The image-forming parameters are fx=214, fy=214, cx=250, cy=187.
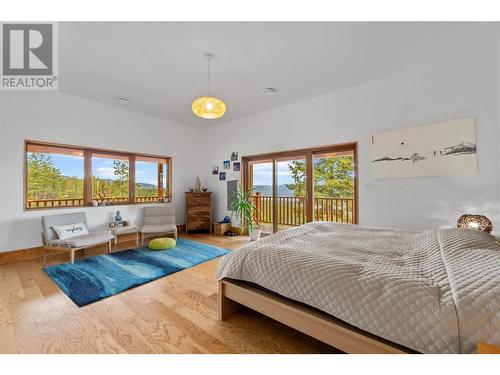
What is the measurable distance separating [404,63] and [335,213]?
2.71 m

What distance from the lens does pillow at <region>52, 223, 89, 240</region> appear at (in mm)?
3211

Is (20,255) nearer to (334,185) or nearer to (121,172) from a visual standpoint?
(121,172)

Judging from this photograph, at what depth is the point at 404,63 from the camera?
276 cm

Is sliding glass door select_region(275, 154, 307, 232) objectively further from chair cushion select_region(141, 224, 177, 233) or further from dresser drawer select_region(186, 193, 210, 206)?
chair cushion select_region(141, 224, 177, 233)

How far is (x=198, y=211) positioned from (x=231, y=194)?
89 centimetres

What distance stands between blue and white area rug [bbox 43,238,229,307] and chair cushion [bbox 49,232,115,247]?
0.25m

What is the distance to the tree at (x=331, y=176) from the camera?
12.6ft

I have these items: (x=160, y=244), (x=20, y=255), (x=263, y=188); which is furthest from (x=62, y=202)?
(x=263, y=188)

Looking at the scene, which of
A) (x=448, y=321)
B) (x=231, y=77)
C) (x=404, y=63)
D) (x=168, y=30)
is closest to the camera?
(x=448, y=321)

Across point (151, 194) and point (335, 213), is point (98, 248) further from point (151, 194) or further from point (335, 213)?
point (335, 213)

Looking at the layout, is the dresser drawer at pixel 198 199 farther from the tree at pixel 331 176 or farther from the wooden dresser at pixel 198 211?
the tree at pixel 331 176

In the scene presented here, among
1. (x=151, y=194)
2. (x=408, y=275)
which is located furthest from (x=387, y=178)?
(x=151, y=194)

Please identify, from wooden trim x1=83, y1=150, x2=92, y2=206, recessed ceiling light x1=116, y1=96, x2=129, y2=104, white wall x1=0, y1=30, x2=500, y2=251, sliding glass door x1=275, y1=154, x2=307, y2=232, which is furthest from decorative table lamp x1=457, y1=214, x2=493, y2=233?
wooden trim x1=83, y1=150, x2=92, y2=206

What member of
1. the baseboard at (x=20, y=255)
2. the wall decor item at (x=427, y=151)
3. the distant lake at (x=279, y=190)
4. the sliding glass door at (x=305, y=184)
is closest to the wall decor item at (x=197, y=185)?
the sliding glass door at (x=305, y=184)
